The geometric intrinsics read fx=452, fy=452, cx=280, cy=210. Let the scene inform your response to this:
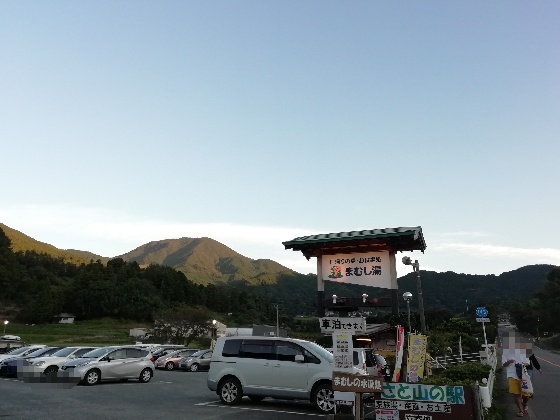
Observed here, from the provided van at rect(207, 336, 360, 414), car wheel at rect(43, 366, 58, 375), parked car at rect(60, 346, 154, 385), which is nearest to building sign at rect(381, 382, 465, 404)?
van at rect(207, 336, 360, 414)

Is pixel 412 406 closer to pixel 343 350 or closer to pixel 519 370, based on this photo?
pixel 343 350

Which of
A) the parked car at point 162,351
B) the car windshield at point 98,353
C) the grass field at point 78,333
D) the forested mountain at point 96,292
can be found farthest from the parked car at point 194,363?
the forested mountain at point 96,292

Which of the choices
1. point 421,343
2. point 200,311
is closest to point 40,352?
point 421,343

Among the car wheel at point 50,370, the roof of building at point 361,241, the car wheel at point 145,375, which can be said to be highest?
the roof of building at point 361,241

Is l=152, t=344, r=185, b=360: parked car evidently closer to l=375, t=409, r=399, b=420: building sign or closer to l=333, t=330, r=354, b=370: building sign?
l=333, t=330, r=354, b=370: building sign

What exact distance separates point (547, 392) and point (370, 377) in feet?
36.2

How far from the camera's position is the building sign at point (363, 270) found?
1584cm

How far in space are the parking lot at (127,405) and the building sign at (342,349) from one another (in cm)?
312

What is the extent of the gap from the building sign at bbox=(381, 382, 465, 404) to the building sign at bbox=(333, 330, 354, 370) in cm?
81

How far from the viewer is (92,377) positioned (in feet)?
55.2

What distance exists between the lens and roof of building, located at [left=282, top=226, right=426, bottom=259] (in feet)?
51.1

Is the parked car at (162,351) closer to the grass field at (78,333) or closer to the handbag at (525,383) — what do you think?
the handbag at (525,383)

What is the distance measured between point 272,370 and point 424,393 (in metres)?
5.19

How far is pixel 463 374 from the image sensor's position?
45.3 ft
